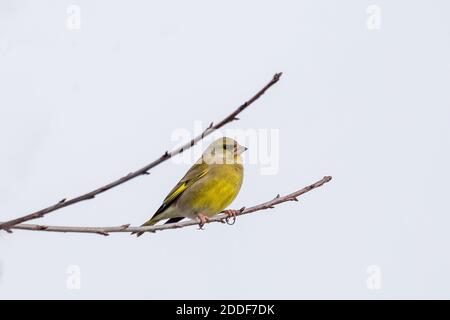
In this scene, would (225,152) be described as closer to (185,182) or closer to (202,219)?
(185,182)

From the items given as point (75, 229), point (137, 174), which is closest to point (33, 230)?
point (75, 229)

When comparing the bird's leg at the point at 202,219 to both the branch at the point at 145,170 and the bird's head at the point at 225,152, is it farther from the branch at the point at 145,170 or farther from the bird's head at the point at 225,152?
the branch at the point at 145,170

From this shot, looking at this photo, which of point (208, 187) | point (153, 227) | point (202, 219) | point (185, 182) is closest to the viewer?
A: point (153, 227)

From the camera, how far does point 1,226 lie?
325 centimetres

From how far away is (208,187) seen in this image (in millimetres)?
9266

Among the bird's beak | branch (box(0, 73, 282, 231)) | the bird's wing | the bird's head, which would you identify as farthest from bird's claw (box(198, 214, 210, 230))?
branch (box(0, 73, 282, 231))

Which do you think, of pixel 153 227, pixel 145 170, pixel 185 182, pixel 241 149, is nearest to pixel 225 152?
pixel 241 149

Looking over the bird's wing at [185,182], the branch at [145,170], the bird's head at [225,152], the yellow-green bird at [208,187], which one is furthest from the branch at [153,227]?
the bird's head at [225,152]

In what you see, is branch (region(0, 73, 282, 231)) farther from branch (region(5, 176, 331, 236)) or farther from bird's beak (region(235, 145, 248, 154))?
bird's beak (region(235, 145, 248, 154))

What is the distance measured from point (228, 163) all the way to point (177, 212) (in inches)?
39.7

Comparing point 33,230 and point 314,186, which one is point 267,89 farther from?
point 314,186

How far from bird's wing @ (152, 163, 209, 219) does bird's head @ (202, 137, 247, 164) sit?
171mm

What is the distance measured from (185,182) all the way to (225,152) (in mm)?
735

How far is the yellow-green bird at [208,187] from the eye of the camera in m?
9.09
